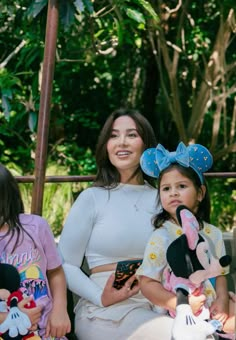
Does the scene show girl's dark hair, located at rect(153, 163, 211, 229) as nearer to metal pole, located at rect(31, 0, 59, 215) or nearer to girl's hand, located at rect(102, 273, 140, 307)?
girl's hand, located at rect(102, 273, 140, 307)

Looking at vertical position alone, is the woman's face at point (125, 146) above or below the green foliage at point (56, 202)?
above

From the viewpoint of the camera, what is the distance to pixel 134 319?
2230mm

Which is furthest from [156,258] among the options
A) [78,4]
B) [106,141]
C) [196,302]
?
[78,4]

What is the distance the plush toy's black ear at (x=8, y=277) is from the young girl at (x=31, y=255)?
1.7 inches

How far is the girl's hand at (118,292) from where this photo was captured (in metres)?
2.26

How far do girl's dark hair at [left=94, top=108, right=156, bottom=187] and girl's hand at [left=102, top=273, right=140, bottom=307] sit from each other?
417 mm

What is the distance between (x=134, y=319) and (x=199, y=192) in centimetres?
48

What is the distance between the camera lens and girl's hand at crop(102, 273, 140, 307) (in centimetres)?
226

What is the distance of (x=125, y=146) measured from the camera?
98.1 inches

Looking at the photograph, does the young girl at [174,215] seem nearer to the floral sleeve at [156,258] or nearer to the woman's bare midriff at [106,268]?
the floral sleeve at [156,258]

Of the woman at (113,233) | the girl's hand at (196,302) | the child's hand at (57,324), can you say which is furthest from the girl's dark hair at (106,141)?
the girl's hand at (196,302)

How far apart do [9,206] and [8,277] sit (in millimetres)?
230

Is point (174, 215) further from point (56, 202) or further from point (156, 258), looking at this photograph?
point (56, 202)

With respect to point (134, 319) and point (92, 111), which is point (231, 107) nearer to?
point (92, 111)
